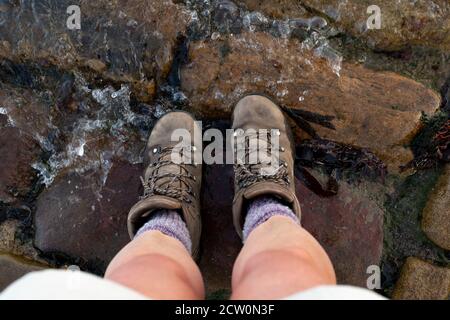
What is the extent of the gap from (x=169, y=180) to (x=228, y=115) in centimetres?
52

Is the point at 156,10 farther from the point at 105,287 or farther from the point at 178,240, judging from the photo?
the point at 105,287

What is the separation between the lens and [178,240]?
208 centimetres

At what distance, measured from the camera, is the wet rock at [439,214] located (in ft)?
8.46

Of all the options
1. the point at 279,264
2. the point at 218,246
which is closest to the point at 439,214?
the point at 218,246

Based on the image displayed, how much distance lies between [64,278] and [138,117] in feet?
4.76

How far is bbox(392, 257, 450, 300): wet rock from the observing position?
258cm

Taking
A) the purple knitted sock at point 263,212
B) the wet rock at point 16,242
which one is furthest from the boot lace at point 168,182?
the wet rock at point 16,242

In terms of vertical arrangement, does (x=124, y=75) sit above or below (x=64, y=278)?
above

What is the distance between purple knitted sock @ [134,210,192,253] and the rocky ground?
1.04 ft

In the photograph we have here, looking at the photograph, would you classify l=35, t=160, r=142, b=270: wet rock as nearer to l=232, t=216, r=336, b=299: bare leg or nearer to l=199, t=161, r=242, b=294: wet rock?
l=199, t=161, r=242, b=294: wet rock
